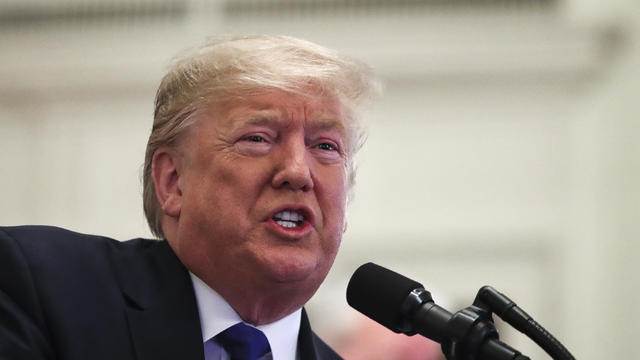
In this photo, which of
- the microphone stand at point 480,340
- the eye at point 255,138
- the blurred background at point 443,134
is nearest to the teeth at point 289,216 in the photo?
the eye at point 255,138

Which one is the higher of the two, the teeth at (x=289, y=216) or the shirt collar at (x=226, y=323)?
the teeth at (x=289, y=216)

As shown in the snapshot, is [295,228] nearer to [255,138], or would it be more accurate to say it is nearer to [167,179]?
[255,138]

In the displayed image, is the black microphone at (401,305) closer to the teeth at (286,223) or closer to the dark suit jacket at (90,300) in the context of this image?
the teeth at (286,223)

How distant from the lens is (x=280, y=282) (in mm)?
1898

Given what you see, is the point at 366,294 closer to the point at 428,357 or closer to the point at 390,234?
the point at 428,357

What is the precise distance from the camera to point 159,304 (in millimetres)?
1862

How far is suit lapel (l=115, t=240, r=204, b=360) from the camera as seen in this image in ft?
5.85

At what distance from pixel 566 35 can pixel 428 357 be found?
2498mm

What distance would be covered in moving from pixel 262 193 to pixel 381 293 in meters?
0.39

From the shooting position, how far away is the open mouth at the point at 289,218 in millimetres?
1908

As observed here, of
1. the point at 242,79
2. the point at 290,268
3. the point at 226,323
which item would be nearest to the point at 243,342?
the point at 226,323

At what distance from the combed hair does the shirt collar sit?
282 millimetres

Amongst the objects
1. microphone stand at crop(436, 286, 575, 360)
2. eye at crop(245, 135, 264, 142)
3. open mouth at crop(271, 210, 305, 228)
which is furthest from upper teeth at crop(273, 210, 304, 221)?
microphone stand at crop(436, 286, 575, 360)

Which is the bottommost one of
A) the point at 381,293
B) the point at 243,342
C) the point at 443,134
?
the point at 443,134
